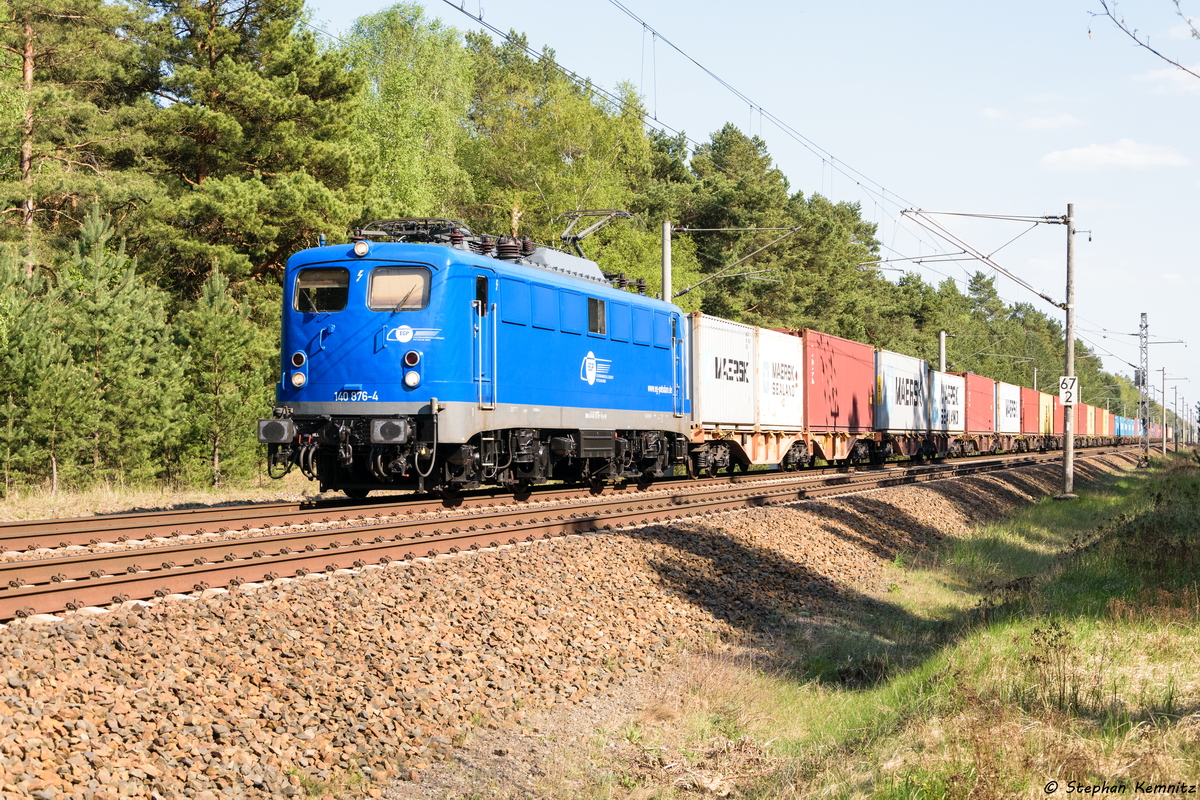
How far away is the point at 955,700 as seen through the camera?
7125mm

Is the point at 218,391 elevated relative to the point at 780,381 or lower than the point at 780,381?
lower

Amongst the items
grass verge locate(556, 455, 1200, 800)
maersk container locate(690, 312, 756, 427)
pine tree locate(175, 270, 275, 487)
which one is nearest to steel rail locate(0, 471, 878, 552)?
grass verge locate(556, 455, 1200, 800)

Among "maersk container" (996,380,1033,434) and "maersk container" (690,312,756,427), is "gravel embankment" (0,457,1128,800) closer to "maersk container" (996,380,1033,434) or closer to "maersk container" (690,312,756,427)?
"maersk container" (690,312,756,427)

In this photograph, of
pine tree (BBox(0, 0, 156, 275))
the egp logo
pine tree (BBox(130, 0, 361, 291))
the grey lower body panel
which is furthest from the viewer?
pine tree (BBox(130, 0, 361, 291))

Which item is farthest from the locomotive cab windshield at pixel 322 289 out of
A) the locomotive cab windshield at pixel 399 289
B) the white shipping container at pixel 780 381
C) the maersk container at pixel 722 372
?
the white shipping container at pixel 780 381

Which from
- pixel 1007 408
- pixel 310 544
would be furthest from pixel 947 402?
pixel 310 544

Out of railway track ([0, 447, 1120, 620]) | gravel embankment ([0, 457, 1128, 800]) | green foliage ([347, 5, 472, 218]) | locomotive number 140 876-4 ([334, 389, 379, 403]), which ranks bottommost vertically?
gravel embankment ([0, 457, 1128, 800])

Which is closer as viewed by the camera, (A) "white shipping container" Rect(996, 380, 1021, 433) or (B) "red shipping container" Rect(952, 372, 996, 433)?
(B) "red shipping container" Rect(952, 372, 996, 433)

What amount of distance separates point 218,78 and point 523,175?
1854 centimetres

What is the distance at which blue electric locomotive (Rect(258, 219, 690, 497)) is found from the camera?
1405 cm

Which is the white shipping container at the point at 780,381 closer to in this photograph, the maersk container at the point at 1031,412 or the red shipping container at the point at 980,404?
the red shipping container at the point at 980,404

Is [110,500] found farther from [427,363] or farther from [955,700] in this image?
[955,700]

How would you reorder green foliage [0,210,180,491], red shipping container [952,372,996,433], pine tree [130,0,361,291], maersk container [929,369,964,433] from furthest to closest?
red shipping container [952,372,996,433] < maersk container [929,369,964,433] < pine tree [130,0,361,291] < green foliage [0,210,180,491]

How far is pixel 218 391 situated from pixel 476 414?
32.0 ft
